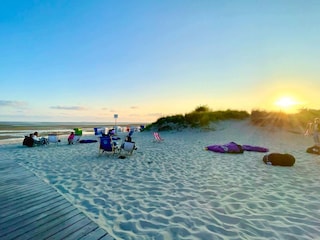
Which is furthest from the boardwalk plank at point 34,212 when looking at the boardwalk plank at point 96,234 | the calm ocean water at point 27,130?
the calm ocean water at point 27,130

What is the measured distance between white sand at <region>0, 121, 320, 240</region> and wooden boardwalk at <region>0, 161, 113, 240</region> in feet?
0.78

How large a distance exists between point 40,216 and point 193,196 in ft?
9.94

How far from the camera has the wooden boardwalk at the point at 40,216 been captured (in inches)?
117

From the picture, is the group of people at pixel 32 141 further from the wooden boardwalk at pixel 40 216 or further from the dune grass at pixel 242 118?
the dune grass at pixel 242 118

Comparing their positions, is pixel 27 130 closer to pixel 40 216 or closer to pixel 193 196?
pixel 40 216

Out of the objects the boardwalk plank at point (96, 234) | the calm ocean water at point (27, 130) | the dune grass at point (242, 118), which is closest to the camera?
the boardwalk plank at point (96, 234)

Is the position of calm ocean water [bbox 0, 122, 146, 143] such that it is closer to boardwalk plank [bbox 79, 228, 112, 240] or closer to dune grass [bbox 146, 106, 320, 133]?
dune grass [bbox 146, 106, 320, 133]

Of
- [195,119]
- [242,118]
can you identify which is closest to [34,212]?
[195,119]

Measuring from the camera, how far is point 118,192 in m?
4.97

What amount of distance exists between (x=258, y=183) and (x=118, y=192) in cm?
376

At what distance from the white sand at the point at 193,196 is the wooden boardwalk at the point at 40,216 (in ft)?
0.78

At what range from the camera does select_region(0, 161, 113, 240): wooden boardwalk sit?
9.77 feet

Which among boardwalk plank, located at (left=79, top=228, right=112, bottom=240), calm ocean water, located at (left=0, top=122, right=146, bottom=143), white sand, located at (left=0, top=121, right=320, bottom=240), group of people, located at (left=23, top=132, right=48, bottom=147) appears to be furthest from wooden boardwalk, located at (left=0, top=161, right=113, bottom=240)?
calm ocean water, located at (left=0, top=122, right=146, bottom=143)

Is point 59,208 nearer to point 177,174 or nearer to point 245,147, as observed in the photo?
point 177,174
